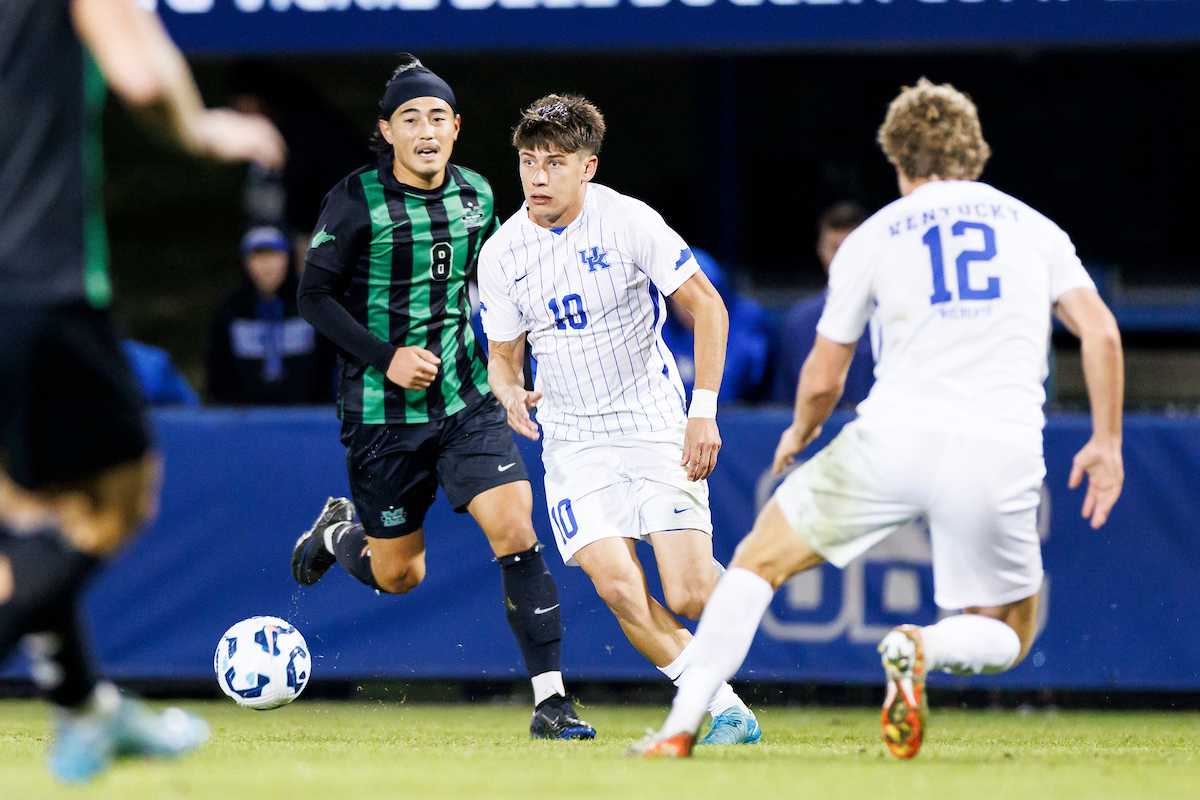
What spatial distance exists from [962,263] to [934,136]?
16.4 inches

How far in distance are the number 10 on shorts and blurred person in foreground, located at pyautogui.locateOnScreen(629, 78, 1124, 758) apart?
4.44ft

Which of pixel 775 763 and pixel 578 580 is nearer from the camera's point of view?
pixel 775 763

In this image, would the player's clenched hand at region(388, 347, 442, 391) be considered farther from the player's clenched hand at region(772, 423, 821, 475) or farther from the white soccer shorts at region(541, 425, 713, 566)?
the player's clenched hand at region(772, 423, 821, 475)

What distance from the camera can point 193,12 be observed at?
1078 centimetres

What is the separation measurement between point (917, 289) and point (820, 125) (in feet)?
26.9

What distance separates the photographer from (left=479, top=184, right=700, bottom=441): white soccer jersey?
20.6 feet

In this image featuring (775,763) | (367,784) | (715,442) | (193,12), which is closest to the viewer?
(367,784)

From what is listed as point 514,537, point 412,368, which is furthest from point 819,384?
point 412,368

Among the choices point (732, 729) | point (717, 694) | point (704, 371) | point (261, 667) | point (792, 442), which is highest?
point (704, 371)

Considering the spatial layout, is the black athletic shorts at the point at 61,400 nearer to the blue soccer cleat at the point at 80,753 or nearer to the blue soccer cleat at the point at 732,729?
the blue soccer cleat at the point at 80,753

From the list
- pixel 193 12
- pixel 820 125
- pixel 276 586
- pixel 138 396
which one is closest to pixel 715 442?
pixel 138 396

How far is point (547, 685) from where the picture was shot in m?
6.47

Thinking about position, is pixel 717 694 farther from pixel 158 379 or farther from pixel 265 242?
pixel 265 242

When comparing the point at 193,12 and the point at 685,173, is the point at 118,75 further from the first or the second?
the point at 685,173
